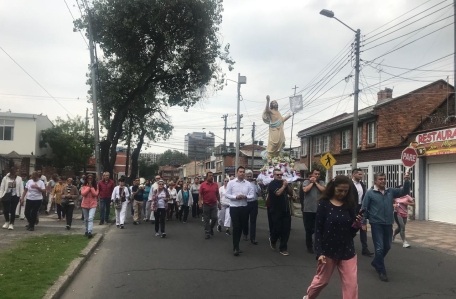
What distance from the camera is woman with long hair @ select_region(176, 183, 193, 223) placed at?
17345 millimetres

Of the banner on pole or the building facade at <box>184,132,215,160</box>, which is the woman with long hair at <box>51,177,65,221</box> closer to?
the banner on pole

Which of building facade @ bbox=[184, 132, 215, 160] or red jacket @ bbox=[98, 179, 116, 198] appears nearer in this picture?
red jacket @ bbox=[98, 179, 116, 198]

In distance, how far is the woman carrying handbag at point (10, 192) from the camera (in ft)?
40.8

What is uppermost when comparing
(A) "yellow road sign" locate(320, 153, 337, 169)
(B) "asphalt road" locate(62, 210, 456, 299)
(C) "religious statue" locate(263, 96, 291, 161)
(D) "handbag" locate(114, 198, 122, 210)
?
(C) "religious statue" locate(263, 96, 291, 161)

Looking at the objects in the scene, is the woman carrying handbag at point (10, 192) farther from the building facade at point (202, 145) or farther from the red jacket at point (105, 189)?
the building facade at point (202, 145)

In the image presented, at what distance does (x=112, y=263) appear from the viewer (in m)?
8.59

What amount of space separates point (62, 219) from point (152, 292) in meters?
11.3

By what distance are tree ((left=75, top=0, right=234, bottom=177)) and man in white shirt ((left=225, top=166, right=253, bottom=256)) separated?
12.8 metres

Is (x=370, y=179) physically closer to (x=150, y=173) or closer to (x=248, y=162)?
(x=248, y=162)

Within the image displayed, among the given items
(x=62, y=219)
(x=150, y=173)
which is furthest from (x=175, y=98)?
Answer: (x=150, y=173)

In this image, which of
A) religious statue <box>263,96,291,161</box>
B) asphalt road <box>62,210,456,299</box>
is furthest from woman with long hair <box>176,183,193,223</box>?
asphalt road <box>62,210,456,299</box>

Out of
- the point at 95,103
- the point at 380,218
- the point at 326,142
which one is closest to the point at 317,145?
the point at 326,142

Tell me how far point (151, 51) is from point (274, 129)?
11241 mm

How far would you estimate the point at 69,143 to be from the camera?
129ft
